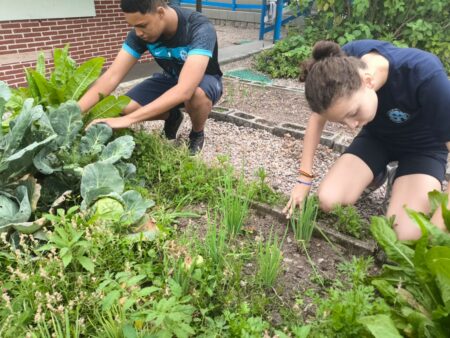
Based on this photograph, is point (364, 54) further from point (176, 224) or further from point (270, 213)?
point (176, 224)

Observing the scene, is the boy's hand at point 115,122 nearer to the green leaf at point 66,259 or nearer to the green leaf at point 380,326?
the green leaf at point 66,259

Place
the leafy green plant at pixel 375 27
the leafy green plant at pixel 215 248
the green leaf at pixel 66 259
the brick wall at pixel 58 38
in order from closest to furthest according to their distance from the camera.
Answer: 1. the green leaf at pixel 66 259
2. the leafy green plant at pixel 215 248
3. the brick wall at pixel 58 38
4. the leafy green plant at pixel 375 27

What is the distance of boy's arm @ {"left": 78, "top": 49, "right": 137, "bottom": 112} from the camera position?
8.62ft

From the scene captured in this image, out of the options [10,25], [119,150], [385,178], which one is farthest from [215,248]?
[10,25]

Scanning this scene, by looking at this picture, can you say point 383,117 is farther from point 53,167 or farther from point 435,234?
point 53,167

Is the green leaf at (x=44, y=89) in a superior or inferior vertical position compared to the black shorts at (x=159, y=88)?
superior

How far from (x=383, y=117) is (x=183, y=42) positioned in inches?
62.2

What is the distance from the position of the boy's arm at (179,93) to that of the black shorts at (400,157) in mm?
1187

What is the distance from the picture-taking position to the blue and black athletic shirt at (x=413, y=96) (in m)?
1.99

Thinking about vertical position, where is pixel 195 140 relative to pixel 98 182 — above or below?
below

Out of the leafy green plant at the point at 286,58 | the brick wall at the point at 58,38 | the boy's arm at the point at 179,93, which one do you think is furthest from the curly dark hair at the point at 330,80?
the brick wall at the point at 58,38

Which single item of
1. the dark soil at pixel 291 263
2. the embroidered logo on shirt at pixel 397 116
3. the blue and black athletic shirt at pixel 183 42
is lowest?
the dark soil at pixel 291 263

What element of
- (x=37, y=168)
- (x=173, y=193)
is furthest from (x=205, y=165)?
(x=37, y=168)

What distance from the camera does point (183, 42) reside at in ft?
9.75
